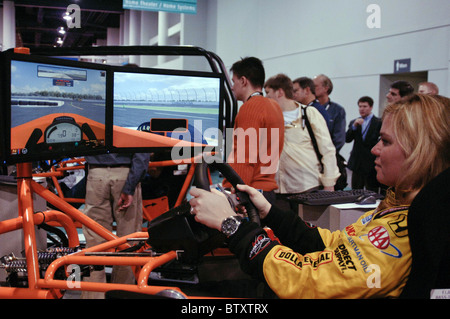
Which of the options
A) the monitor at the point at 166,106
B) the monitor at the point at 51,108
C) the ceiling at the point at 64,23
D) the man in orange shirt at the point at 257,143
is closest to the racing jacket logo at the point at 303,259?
the monitor at the point at 51,108

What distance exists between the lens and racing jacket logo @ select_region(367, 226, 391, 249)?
3.83ft

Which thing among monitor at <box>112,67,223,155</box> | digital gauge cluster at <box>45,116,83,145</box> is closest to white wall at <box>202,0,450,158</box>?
monitor at <box>112,67,223,155</box>

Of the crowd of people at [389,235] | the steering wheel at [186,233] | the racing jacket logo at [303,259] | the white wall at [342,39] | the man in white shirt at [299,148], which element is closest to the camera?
the crowd of people at [389,235]

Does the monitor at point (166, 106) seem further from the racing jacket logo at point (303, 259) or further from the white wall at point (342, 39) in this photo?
the white wall at point (342, 39)

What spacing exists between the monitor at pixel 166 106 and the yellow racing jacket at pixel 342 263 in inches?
47.0

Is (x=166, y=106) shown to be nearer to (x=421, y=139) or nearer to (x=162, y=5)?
(x=421, y=139)

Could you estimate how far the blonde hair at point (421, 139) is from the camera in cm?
119

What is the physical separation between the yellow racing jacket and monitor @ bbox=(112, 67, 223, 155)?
1193 millimetres

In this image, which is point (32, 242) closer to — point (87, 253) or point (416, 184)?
point (87, 253)

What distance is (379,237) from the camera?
3.88ft

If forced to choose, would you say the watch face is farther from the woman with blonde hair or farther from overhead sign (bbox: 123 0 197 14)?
overhead sign (bbox: 123 0 197 14)

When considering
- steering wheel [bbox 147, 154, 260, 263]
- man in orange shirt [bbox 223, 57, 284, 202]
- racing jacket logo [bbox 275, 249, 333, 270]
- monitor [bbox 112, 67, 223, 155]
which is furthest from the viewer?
man in orange shirt [bbox 223, 57, 284, 202]
